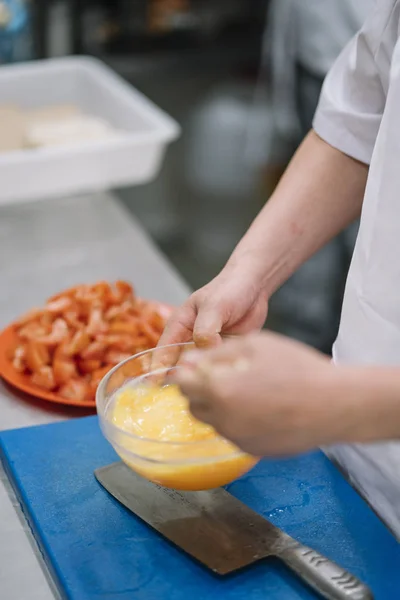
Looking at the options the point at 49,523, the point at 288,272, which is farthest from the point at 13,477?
the point at 288,272

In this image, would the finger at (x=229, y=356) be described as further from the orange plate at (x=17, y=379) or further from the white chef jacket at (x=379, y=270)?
the orange plate at (x=17, y=379)

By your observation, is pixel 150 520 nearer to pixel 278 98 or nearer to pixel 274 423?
pixel 274 423

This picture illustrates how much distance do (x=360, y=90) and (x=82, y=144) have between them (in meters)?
0.87

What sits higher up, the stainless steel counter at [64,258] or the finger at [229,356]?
the finger at [229,356]

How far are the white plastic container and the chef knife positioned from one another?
985 millimetres

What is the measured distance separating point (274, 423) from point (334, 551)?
326 mm

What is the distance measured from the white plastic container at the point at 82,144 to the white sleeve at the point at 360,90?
764mm

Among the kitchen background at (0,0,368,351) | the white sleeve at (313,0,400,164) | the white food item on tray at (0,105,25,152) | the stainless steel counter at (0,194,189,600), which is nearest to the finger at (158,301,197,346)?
the stainless steel counter at (0,194,189,600)

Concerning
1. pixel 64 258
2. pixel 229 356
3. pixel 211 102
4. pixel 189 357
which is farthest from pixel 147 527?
pixel 211 102

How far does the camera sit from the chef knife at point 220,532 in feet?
3.15

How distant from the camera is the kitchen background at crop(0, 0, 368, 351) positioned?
128 inches

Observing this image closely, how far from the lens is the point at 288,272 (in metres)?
1.36

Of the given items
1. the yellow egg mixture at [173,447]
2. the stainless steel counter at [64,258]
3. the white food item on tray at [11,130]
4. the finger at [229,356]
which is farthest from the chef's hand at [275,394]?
the white food item on tray at [11,130]

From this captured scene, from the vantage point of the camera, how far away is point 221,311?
4.00 ft
